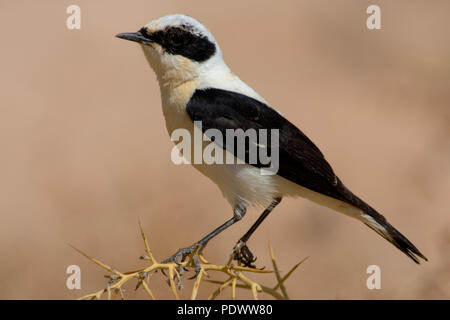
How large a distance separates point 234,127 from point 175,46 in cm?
54

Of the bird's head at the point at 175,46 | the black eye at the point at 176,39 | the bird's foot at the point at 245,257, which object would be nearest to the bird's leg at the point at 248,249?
the bird's foot at the point at 245,257

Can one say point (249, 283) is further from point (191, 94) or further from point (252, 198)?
point (191, 94)

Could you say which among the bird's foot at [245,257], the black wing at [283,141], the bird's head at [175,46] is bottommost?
the bird's foot at [245,257]

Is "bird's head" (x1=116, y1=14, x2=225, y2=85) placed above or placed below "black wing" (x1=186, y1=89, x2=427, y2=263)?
above

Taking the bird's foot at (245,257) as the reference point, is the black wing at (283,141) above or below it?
above

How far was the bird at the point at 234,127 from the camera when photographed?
3221 mm

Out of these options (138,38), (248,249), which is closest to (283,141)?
(248,249)

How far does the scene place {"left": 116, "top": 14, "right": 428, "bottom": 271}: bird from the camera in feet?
10.6

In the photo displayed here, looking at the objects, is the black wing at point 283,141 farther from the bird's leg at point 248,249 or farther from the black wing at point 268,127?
the bird's leg at point 248,249

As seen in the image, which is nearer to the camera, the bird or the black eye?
the bird

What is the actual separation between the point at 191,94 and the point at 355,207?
1029mm

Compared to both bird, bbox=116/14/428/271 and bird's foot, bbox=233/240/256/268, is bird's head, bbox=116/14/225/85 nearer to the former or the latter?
bird, bbox=116/14/428/271

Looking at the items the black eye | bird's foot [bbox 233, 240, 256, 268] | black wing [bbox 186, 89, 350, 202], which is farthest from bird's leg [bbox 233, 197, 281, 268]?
the black eye

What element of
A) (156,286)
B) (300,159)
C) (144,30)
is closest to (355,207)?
(300,159)
